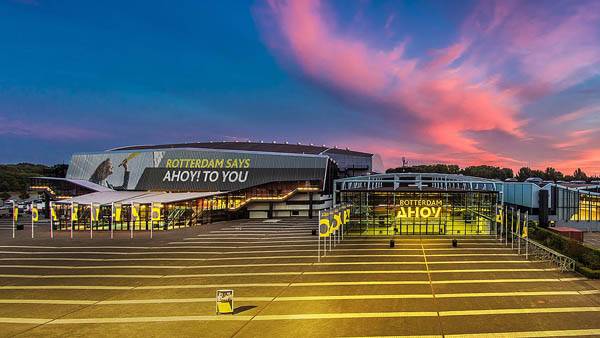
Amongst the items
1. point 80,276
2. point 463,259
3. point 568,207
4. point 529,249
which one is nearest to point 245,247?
point 80,276

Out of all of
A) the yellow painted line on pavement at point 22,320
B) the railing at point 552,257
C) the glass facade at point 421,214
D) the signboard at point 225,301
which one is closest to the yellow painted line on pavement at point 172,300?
the signboard at point 225,301

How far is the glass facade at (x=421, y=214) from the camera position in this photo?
4306 centimetres

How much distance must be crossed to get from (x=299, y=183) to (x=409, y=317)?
51.0m

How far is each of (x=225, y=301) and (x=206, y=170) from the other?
178 ft

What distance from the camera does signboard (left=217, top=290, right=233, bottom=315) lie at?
55.0 ft

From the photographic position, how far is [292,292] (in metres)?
20.7

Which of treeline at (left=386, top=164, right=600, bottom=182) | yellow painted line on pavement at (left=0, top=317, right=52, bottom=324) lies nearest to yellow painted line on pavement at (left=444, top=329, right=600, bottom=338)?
yellow painted line on pavement at (left=0, top=317, right=52, bottom=324)

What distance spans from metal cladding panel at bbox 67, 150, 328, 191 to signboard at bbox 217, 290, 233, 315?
160 ft

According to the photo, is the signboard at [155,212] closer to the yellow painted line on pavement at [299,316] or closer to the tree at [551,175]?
the yellow painted line on pavement at [299,316]

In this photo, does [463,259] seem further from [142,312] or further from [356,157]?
[356,157]

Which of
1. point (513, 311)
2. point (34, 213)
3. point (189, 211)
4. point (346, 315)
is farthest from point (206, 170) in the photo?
point (513, 311)

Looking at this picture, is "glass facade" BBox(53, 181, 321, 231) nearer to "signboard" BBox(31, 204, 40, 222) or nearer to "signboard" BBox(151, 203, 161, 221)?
"signboard" BBox(151, 203, 161, 221)

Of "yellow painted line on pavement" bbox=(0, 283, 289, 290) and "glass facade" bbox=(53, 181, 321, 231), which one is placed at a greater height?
"glass facade" bbox=(53, 181, 321, 231)

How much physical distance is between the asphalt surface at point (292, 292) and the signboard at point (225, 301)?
0.36 metres
